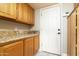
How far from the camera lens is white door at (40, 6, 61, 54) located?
157 inches

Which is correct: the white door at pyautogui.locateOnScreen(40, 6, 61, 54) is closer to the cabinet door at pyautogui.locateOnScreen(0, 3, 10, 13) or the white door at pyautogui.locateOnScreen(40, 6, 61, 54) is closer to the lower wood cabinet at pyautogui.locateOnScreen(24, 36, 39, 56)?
the lower wood cabinet at pyautogui.locateOnScreen(24, 36, 39, 56)

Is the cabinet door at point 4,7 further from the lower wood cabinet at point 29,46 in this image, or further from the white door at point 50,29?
the white door at point 50,29

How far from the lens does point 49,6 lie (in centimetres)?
445

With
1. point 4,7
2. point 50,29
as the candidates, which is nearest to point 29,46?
point 4,7

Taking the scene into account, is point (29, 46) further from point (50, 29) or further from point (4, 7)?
point (50, 29)

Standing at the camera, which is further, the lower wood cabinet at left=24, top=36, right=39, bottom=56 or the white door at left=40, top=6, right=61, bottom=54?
the white door at left=40, top=6, right=61, bottom=54

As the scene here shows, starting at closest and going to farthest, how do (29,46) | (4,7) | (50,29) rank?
(4,7) → (29,46) → (50,29)

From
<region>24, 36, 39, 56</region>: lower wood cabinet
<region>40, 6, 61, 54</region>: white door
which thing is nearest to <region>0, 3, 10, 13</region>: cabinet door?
<region>24, 36, 39, 56</region>: lower wood cabinet

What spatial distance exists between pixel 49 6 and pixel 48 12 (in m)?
0.23

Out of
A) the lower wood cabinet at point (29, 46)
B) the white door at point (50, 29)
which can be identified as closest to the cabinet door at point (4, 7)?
the lower wood cabinet at point (29, 46)

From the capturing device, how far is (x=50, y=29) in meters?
4.28

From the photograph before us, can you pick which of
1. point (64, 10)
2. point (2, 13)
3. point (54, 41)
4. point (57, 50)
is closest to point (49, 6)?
point (64, 10)

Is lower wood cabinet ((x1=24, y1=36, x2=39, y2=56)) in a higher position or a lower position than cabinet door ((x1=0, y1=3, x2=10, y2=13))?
lower

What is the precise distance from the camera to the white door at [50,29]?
399cm
